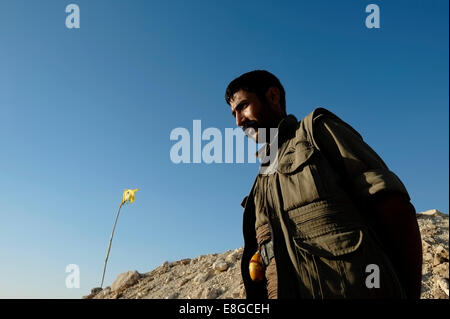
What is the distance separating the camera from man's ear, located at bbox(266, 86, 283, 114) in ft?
9.01

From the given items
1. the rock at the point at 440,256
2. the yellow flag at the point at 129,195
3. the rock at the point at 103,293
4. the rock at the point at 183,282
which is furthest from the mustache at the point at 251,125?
the yellow flag at the point at 129,195

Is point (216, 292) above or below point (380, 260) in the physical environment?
below

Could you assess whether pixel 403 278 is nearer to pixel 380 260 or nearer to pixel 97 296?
pixel 380 260

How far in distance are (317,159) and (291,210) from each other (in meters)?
0.37

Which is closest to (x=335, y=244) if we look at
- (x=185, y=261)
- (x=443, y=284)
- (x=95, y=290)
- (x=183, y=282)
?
(x=443, y=284)

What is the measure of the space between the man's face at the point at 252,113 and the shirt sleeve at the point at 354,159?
587 millimetres

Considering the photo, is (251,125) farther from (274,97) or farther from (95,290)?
(95,290)

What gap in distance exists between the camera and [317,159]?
2014mm

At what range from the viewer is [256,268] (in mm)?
A: 2266

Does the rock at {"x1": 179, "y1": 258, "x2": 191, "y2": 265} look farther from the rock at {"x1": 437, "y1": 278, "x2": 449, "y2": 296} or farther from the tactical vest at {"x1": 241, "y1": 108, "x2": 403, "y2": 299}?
the tactical vest at {"x1": 241, "y1": 108, "x2": 403, "y2": 299}

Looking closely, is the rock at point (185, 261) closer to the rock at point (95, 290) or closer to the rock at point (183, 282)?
the rock at point (183, 282)

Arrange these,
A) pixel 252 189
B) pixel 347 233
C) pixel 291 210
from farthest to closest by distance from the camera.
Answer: pixel 252 189 → pixel 291 210 → pixel 347 233
